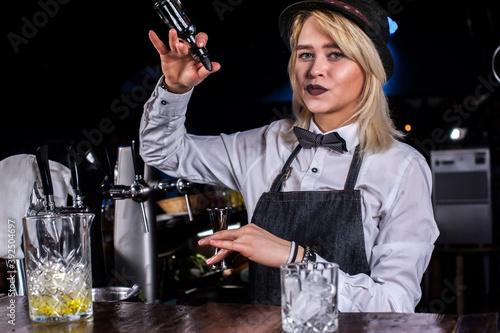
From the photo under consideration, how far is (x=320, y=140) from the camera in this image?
1.75 m

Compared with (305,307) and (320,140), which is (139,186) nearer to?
(320,140)

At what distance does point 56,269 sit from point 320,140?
3.13 feet

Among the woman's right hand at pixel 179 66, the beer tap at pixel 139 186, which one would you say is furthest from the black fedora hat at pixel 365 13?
the beer tap at pixel 139 186

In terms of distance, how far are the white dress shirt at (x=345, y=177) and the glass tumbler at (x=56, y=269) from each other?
2.02ft

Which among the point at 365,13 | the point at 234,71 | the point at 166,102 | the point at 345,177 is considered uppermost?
the point at 234,71

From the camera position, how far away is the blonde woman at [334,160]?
152 centimetres

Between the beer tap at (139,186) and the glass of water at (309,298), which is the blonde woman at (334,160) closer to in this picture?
the beer tap at (139,186)

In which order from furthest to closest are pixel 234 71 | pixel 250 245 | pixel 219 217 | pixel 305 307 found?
pixel 234 71
pixel 219 217
pixel 250 245
pixel 305 307

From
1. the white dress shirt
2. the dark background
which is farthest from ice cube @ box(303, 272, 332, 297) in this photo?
the dark background

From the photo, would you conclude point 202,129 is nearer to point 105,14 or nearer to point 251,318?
point 105,14

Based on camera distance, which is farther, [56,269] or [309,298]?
[56,269]

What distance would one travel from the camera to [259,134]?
1955mm

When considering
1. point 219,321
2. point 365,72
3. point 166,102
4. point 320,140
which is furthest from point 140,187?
point 219,321

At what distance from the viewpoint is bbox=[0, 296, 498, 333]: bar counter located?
0.94m
